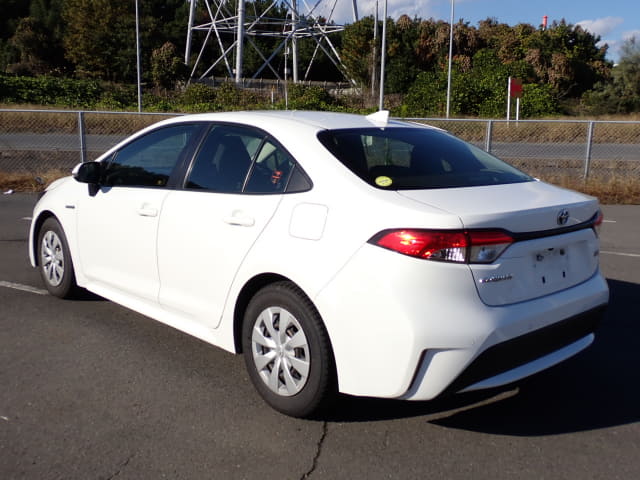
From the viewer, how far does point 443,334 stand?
300 cm

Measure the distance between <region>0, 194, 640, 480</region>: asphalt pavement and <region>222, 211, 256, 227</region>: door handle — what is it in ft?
3.21

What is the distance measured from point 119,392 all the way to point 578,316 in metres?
2.53

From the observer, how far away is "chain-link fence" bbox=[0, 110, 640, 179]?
1432 cm

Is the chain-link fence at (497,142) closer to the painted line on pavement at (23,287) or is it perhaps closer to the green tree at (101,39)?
the painted line on pavement at (23,287)

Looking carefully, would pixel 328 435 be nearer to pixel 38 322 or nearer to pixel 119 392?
pixel 119 392

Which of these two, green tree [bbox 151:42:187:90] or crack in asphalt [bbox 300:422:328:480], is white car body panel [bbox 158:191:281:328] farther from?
green tree [bbox 151:42:187:90]

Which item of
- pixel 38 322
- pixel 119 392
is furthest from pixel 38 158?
pixel 119 392

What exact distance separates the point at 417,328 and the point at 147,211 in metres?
2.11

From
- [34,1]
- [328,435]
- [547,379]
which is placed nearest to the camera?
[328,435]

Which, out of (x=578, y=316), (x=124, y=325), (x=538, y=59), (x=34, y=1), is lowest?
(x=124, y=325)

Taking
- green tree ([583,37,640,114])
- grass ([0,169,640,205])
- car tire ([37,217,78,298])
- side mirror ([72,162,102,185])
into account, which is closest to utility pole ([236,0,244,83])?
green tree ([583,37,640,114])

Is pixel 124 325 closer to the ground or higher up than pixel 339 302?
closer to the ground

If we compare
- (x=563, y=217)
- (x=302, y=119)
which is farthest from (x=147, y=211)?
(x=563, y=217)

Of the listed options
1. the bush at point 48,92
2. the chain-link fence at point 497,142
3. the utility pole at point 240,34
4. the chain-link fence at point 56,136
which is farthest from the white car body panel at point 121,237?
the utility pole at point 240,34
